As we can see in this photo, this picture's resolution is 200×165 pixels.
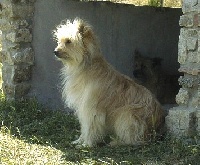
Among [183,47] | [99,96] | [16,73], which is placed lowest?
[99,96]

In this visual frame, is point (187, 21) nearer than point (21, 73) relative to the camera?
Yes

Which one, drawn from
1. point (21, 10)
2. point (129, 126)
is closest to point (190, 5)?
point (129, 126)

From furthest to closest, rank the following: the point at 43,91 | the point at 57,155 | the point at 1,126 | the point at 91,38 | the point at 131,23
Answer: the point at 131,23
the point at 43,91
the point at 1,126
the point at 91,38
the point at 57,155

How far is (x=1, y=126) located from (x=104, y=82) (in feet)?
5.94

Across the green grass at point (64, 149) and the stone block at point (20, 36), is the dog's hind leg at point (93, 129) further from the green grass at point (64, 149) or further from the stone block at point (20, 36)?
the stone block at point (20, 36)

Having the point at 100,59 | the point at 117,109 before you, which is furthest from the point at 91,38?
the point at 117,109

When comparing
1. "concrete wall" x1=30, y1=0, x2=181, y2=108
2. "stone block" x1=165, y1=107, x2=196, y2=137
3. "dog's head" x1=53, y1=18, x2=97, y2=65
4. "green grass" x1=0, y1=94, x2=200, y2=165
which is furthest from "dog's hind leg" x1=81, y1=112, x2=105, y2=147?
"concrete wall" x1=30, y1=0, x2=181, y2=108

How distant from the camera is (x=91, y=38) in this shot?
5.76 meters

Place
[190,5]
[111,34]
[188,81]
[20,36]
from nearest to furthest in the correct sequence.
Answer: [190,5], [188,81], [20,36], [111,34]

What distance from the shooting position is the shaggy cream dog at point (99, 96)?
18.7ft

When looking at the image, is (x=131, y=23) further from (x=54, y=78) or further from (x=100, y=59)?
(x=100, y=59)

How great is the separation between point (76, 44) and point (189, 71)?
4.47 ft

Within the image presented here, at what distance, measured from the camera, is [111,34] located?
347 inches

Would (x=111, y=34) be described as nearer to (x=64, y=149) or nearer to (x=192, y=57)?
(x=192, y=57)
